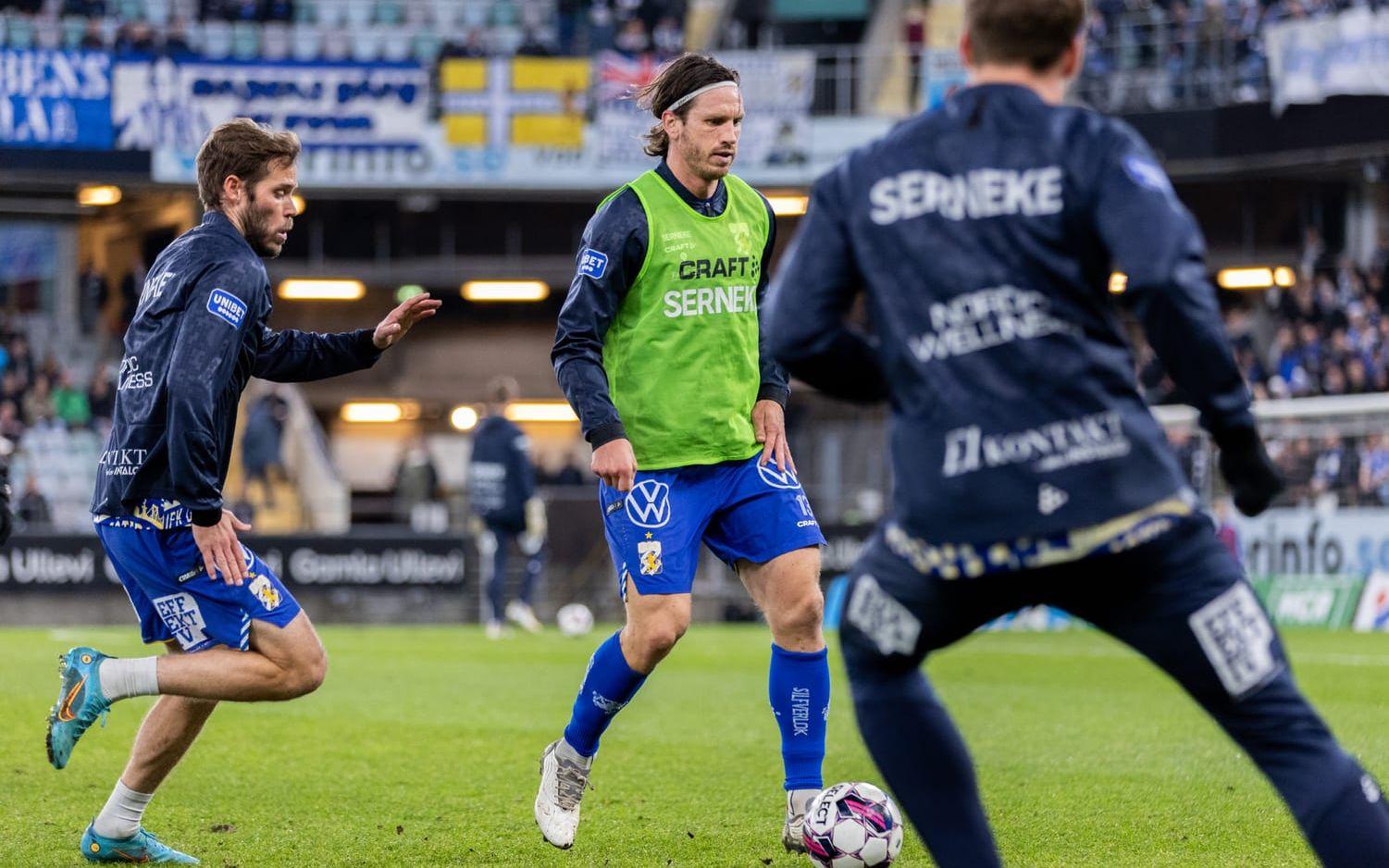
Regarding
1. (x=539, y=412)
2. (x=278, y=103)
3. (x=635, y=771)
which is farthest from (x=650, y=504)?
(x=539, y=412)

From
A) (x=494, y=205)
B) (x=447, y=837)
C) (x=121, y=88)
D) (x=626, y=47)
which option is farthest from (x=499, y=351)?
(x=447, y=837)

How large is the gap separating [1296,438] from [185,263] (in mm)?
17618

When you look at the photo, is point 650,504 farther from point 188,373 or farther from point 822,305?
point 822,305

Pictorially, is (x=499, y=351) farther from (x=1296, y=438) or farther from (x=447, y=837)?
(x=447, y=837)

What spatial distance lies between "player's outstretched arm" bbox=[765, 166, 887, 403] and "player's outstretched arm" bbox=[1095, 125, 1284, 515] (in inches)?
22.2

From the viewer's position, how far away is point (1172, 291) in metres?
3.28

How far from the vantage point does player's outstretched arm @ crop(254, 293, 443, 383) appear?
586 centimetres

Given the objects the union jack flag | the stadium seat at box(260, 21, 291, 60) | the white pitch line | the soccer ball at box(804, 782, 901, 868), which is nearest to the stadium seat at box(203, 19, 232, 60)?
the stadium seat at box(260, 21, 291, 60)

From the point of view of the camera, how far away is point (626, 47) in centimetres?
3086

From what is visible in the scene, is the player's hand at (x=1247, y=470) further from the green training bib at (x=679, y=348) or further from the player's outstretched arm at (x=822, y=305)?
the green training bib at (x=679, y=348)

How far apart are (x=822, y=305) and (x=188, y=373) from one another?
7.59 ft

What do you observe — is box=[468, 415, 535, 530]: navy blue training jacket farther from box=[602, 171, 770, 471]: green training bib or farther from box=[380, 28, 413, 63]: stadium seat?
box=[602, 171, 770, 471]: green training bib

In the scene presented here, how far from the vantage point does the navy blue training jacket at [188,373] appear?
204 inches

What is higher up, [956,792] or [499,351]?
[956,792]
